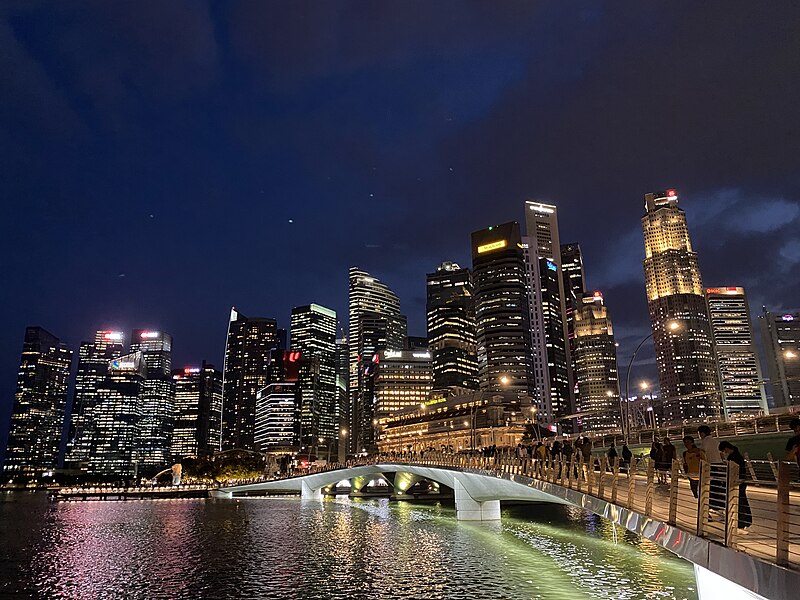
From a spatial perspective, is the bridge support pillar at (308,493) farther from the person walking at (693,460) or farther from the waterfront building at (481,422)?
the person walking at (693,460)

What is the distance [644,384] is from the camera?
67.2 metres

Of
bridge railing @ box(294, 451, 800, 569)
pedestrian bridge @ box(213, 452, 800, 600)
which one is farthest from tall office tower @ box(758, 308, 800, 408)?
bridge railing @ box(294, 451, 800, 569)

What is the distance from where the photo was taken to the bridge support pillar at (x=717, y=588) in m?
11.4

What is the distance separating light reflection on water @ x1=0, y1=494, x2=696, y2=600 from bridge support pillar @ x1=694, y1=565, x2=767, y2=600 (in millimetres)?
9083

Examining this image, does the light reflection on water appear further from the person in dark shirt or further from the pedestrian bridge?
the person in dark shirt

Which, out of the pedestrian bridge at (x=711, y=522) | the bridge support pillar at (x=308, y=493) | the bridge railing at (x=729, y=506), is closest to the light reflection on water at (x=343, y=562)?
the pedestrian bridge at (x=711, y=522)

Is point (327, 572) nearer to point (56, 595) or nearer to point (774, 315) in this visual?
point (56, 595)

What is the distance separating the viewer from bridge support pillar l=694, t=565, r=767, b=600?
11.4 m

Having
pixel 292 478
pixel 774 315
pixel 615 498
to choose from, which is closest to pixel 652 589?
pixel 615 498

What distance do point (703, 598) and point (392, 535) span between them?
35.3 metres

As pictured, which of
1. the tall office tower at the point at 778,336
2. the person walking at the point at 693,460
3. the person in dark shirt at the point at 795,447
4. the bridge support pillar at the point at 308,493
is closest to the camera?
the person in dark shirt at the point at 795,447

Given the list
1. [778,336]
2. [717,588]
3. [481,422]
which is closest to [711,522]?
[717,588]

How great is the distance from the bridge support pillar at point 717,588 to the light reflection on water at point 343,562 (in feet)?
29.8

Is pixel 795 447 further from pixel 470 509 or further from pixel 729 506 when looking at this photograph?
pixel 470 509
